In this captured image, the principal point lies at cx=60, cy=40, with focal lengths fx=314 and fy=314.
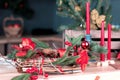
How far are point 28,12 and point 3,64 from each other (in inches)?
112

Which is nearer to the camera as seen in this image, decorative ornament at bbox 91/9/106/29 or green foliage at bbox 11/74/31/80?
green foliage at bbox 11/74/31/80

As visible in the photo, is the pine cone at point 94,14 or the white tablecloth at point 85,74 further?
the pine cone at point 94,14

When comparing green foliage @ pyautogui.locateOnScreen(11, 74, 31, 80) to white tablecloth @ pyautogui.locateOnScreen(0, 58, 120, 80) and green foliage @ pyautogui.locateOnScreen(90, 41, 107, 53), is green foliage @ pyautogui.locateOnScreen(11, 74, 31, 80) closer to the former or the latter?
white tablecloth @ pyautogui.locateOnScreen(0, 58, 120, 80)

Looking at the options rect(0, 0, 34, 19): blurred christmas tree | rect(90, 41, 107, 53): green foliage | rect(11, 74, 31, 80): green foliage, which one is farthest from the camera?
rect(0, 0, 34, 19): blurred christmas tree

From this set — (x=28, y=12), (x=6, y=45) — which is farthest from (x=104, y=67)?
(x=28, y=12)

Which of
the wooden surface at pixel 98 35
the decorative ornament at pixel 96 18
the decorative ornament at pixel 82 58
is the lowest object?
the decorative ornament at pixel 82 58

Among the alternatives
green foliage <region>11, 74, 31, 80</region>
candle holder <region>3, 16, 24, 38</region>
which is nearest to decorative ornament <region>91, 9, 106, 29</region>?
green foliage <region>11, 74, 31, 80</region>

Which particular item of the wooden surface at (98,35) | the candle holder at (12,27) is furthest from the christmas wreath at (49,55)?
the candle holder at (12,27)

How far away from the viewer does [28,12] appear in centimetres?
405

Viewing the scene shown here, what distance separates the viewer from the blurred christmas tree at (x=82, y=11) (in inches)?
55.7

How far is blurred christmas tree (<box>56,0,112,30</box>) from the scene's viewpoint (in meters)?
1.42

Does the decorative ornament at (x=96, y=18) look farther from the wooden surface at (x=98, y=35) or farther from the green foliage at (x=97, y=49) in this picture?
the green foliage at (x=97, y=49)

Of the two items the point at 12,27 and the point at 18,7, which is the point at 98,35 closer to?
the point at 12,27

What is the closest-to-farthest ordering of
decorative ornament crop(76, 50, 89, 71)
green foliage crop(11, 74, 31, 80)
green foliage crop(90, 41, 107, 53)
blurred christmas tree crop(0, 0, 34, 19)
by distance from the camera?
green foliage crop(11, 74, 31, 80), decorative ornament crop(76, 50, 89, 71), green foliage crop(90, 41, 107, 53), blurred christmas tree crop(0, 0, 34, 19)
